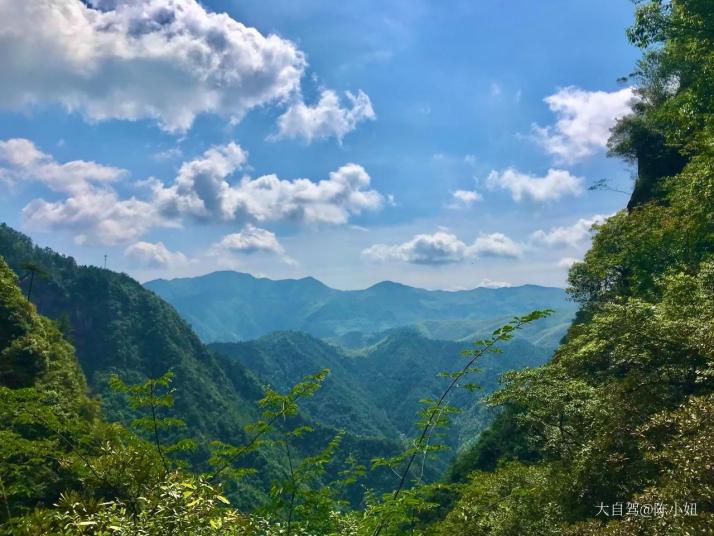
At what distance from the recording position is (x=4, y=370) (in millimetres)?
46438

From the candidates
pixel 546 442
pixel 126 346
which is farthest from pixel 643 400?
pixel 126 346

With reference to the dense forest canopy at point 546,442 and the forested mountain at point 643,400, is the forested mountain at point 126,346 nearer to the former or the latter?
the dense forest canopy at point 546,442

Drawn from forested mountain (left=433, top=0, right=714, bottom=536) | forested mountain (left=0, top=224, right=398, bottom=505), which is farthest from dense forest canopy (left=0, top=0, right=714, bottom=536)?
forested mountain (left=0, top=224, right=398, bottom=505)

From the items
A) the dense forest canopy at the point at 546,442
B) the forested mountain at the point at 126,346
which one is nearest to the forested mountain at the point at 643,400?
the dense forest canopy at the point at 546,442

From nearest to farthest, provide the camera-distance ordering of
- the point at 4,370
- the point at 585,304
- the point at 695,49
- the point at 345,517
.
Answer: the point at 345,517 → the point at 695,49 → the point at 585,304 → the point at 4,370

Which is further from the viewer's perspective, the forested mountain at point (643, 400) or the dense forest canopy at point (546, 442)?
the forested mountain at point (643, 400)

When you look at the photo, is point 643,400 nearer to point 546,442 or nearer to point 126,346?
point 546,442

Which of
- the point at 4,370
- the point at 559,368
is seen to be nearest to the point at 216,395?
the point at 4,370

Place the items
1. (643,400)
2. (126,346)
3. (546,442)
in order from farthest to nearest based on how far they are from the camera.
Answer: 1. (126,346)
2. (546,442)
3. (643,400)

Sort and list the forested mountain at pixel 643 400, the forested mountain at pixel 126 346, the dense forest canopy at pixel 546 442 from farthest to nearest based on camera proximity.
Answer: the forested mountain at pixel 126 346, the forested mountain at pixel 643 400, the dense forest canopy at pixel 546 442

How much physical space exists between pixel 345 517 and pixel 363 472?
100 cm

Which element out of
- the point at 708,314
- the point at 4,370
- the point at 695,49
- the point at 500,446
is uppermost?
the point at 695,49

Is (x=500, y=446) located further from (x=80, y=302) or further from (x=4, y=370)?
(x=80, y=302)

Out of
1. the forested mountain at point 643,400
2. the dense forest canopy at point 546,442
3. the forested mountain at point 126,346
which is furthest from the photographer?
the forested mountain at point 126,346
